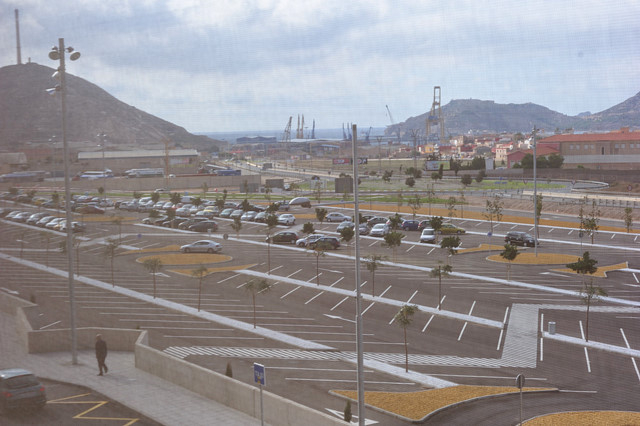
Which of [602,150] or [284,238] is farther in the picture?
[602,150]

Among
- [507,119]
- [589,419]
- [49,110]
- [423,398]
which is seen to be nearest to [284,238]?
[49,110]

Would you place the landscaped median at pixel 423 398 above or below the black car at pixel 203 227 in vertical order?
below

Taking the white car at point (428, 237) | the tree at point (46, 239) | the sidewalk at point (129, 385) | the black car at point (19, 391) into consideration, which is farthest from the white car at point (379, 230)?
the black car at point (19, 391)

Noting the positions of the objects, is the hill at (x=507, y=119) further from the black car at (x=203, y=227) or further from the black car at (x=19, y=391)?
the black car at (x=19, y=391)

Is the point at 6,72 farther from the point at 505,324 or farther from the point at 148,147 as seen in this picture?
the point at 148,147

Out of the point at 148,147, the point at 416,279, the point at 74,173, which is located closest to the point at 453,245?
the point at 416,279

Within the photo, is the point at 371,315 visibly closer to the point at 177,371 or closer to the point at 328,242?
the point at 177,371
